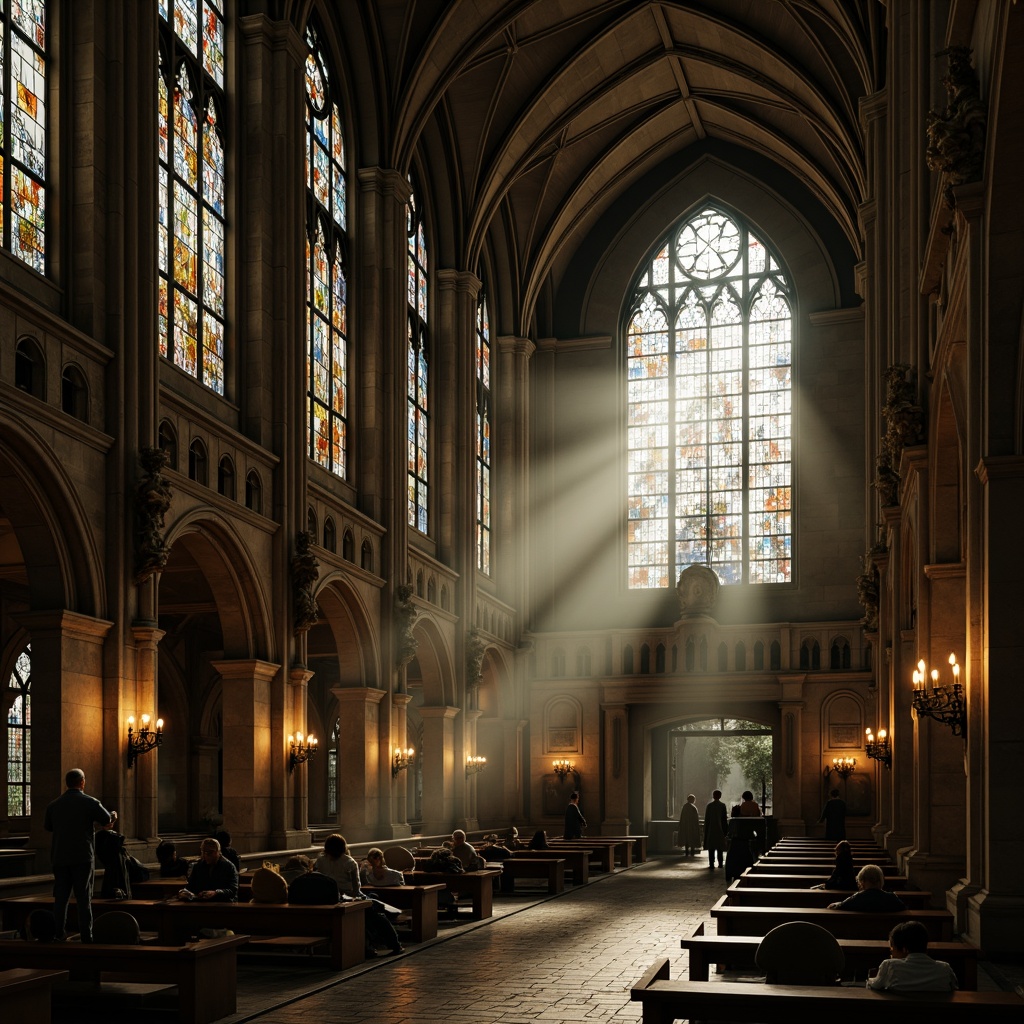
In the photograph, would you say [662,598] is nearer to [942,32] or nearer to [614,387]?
[614,387]

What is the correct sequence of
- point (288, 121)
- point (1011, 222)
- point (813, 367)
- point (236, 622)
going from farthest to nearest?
point (813, 367), point (288, 121), point (236, 622), point (1011, 222)

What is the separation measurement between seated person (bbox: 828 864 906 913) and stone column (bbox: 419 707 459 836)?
69.4 ft

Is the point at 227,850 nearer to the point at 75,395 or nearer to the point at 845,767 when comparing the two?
the point at 75,395

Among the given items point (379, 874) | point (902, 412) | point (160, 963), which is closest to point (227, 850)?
point (379, 874)

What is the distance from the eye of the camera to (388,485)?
2862cm

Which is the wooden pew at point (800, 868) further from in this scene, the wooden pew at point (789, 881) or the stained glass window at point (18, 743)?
the stained glass window at point (18, 743)

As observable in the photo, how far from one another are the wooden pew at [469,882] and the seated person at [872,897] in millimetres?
7225

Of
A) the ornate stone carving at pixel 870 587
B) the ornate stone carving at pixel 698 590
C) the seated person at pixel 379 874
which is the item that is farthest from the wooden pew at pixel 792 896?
the ornate stone carving at pixel 698 590

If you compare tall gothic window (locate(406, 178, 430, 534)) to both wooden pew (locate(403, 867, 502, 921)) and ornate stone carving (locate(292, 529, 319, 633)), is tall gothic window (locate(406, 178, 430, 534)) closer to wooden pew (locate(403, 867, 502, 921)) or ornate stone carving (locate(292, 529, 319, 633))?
ornate stone carving (locate(292, 529, 319, 633))

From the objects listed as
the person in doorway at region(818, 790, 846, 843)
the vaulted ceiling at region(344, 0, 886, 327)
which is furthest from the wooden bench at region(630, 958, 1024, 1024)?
the vaulted ceiling at region(344, 0, 886, 327)

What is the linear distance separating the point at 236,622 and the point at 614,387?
20.6 meters

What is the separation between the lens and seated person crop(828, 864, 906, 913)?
1142 cm

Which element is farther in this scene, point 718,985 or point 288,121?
point 288,121

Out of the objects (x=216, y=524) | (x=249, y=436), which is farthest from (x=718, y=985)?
(x=249, y=436)
